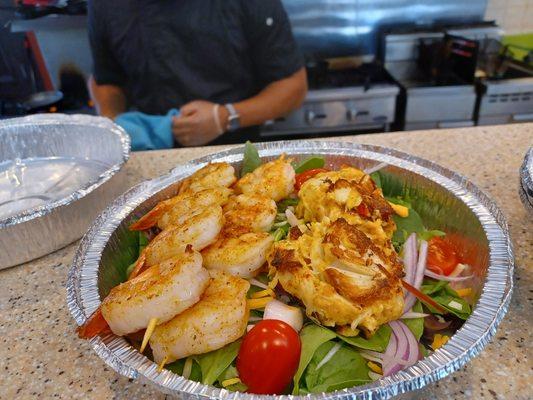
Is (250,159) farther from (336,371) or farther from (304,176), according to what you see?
(336,371)

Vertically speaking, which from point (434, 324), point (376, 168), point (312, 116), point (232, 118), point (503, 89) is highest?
point (376, 168)

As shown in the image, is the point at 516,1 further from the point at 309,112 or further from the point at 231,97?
the point at 231,97

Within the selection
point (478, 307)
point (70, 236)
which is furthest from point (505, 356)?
point (70, 236)

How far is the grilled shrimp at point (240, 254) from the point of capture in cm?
77

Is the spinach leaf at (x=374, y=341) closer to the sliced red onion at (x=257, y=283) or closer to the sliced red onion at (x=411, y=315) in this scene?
the sliced red onion at (x=411, y=315)

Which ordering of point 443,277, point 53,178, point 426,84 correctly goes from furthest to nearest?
point 426,84 < point 53,178 < point 443,277

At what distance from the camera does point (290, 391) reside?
0.69 m

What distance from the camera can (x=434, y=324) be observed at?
80cm

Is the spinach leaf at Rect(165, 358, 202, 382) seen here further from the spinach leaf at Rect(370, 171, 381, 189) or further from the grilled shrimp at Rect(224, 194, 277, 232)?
the spinach leaf at Rect(370, 171, 381, 189)

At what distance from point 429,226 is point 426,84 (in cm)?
216

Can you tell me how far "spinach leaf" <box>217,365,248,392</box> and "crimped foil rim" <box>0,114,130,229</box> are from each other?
57cm

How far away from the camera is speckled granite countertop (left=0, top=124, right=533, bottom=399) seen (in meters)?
0.72

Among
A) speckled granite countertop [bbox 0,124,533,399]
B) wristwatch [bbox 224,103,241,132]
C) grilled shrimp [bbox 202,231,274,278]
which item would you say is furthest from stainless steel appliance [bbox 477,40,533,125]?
grilled shrimp [bbox 202,231,274,278]

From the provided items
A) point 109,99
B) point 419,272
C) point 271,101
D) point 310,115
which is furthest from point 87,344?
point 310,115
